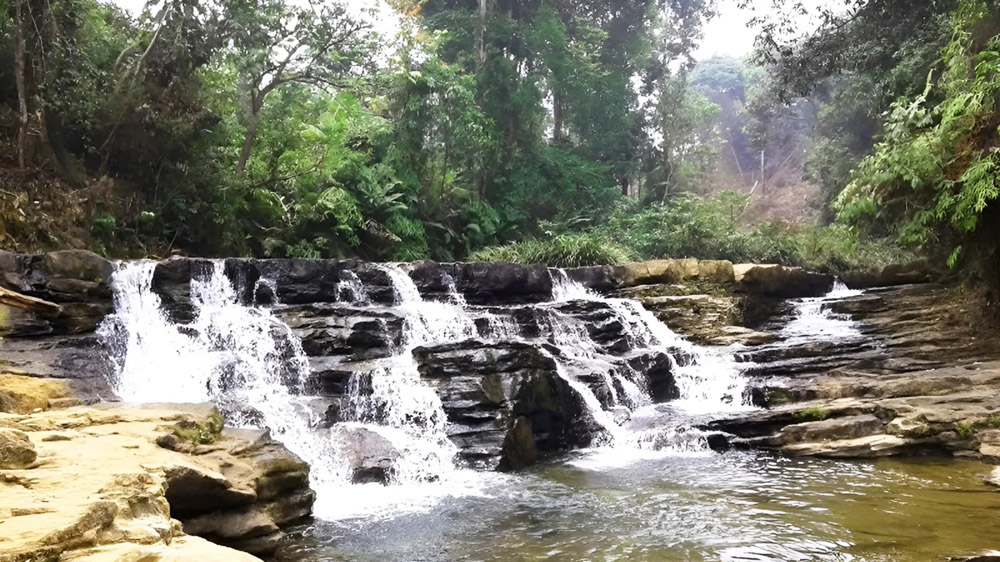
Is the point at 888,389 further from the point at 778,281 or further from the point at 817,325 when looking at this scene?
the point at 778,281

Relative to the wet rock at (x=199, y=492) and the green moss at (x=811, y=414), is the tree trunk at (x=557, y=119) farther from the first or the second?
the wet rock at (x=199, y=492)

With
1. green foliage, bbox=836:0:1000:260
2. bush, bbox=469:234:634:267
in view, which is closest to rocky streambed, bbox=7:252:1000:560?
green foliage, bbox=836:0:1000:260

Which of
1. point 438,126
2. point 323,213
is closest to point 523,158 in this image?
point 438,126

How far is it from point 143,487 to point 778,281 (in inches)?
582

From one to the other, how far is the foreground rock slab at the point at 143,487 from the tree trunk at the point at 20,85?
6932mm

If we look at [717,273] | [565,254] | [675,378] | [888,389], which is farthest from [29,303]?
[717,273]

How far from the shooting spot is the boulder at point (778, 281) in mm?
15391

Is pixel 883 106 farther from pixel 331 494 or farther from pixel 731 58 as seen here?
pixel 731 58

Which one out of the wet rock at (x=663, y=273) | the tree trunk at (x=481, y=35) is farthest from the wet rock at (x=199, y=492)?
the tree trunk at (x=481, y=35)

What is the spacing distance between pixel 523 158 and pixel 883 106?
11135mm

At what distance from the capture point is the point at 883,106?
16.5 m

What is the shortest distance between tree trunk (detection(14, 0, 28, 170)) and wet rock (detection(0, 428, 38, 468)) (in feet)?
30.7

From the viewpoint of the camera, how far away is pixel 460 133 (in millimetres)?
19672

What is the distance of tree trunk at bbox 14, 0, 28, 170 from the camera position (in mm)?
10906
